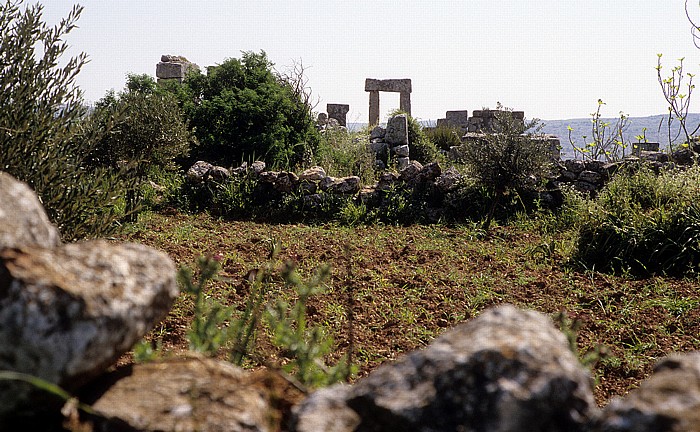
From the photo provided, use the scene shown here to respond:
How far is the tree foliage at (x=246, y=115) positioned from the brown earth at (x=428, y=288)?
9.84 ft

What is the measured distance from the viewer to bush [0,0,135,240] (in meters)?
4.12

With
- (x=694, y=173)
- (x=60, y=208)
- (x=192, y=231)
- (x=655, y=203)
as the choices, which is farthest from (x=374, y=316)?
(x=694, y=173)

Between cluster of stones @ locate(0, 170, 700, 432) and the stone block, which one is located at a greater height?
the stone block

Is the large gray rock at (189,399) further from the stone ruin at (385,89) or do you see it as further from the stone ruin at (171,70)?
the stone ruin at (385,89)

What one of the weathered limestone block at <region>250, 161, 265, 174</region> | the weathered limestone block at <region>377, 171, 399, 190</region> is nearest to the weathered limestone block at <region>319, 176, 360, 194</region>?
the weathered limestone block at <region>377, 171, 399, 190</region>

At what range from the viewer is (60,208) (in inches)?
169

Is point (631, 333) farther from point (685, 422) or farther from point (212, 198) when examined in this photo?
point (212, 198)

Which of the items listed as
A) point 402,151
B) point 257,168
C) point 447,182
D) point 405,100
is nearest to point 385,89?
point 405,100

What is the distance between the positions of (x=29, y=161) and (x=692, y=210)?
6.42 meters

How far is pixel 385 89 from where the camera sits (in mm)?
23766

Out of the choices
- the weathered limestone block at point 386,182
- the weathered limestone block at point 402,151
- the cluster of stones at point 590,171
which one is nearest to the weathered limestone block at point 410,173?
the weathered limestone block at point 386,182

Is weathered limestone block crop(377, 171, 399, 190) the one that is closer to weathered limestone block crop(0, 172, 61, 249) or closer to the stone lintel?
weathered limestone block crop(0, 172, 61, 249)

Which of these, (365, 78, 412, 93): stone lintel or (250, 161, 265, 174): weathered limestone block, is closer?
(250, 161, 265, 174): weathered limestone block

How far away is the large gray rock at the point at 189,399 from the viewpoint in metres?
1.70
